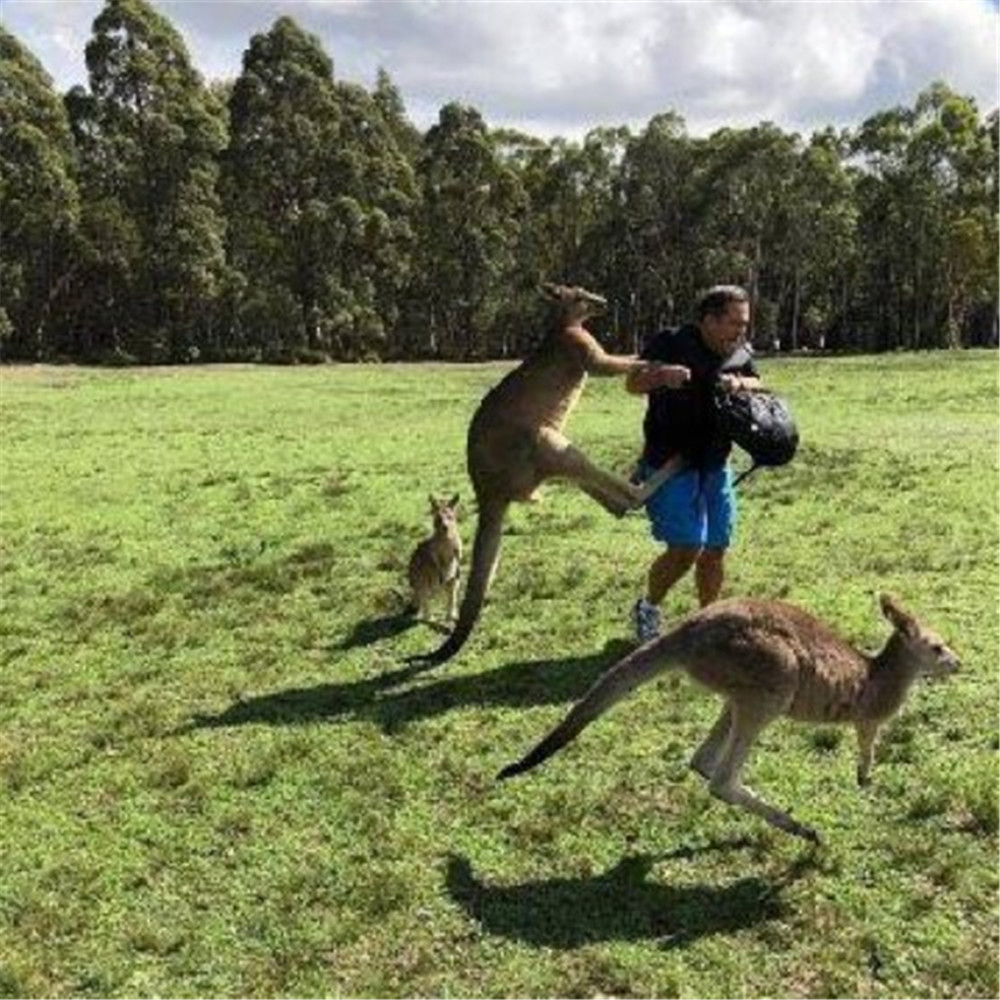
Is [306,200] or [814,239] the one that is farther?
[814,239]

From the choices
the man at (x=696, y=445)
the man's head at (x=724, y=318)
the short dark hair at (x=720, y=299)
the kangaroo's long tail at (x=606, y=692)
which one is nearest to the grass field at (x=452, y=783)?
the kangaroo's long tail at (x=606, y=692)

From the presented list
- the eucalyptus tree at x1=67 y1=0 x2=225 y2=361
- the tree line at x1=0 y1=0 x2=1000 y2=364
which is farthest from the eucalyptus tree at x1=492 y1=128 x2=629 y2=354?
the eucalyptus tree at x1=67 y1=0 x2=225 y2=361

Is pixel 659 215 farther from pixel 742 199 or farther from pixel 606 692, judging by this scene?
pixel 606 692

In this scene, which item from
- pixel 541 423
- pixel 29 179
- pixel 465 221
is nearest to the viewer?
pixel 541 423

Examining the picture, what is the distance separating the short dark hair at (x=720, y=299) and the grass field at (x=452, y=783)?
5.66 ft

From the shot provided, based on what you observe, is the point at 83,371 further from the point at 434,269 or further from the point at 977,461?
the point at 977,461

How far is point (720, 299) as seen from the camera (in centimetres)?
655

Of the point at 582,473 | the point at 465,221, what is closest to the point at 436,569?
the point at 582,473

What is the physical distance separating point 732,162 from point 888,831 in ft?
148

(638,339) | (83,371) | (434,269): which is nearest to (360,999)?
(83,371)

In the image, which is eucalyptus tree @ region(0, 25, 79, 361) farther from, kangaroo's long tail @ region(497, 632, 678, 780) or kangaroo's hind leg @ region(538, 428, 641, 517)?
kangaroo's long tail @ region(497, 632, 678, 780)

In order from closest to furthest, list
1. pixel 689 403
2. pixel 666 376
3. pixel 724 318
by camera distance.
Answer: pixel 666 376 → pixel 724 318 → pixel 689 403

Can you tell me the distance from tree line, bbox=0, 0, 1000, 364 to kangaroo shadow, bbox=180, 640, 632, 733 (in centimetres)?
3296

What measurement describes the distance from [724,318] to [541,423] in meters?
0.95
